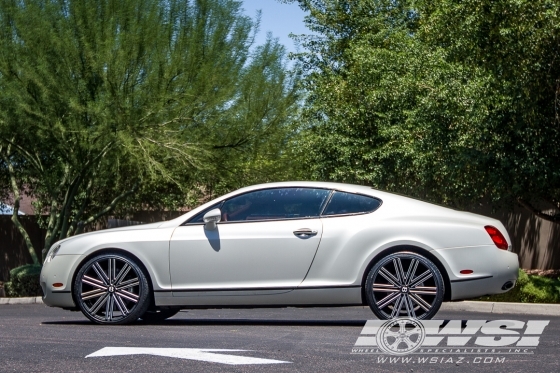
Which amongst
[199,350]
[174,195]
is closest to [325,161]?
[174,195]

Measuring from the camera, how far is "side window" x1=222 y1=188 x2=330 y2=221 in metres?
9.40

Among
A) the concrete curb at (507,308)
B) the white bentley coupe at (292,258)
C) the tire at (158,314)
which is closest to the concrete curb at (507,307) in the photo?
the concrete curb at (507,308)

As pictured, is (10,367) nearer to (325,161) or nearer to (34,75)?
(34,75)

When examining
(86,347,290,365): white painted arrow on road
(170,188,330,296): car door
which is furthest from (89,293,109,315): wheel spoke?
(86,347,290,365): white painted arrow on road

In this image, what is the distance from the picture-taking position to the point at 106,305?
9.35 m

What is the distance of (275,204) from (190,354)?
2.84 meters

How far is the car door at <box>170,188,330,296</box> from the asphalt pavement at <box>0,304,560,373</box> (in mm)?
455

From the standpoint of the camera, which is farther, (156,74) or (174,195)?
(174,195)

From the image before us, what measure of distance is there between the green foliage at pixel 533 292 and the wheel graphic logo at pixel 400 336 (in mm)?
7691

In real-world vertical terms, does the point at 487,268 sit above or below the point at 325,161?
below

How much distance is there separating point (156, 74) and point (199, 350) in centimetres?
1284

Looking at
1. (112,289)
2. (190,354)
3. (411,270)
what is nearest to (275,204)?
(411,270)

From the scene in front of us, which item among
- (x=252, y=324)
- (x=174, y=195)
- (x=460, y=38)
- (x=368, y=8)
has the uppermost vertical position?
(x=368, y=8)

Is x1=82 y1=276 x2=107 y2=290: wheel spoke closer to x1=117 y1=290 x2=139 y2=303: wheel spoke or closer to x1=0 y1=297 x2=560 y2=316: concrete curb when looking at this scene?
x1=117 y1=290 x2=139 y2=303: wheel spoke
